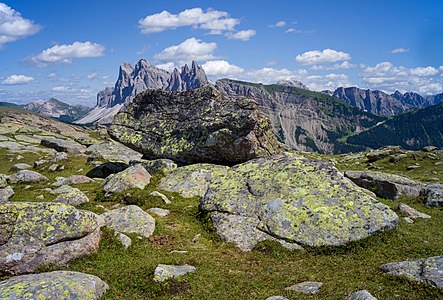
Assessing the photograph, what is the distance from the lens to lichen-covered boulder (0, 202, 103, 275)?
619 inches

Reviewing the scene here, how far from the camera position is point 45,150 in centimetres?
8088

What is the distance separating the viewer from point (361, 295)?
40.0 ft

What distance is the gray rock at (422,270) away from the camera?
12.9 meters

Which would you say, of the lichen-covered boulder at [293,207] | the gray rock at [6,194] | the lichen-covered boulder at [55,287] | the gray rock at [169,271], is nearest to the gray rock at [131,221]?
the lichen-covered boulder at [293,207]

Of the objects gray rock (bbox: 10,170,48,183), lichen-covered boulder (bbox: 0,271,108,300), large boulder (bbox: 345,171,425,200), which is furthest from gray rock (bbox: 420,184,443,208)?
gray rock (bbox: 10,170,48,183)

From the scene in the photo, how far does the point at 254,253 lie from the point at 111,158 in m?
46.4

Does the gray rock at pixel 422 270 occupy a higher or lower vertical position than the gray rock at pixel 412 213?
higher

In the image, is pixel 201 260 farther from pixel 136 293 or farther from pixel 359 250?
pixel 359 250

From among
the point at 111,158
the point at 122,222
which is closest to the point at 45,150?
the point at 111,158

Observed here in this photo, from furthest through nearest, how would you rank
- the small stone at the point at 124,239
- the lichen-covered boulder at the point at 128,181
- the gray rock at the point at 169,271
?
the lichen-covered boulder at the point at 128,181, the small stone at the point at 124,239, the gray rock at the point at 169,271

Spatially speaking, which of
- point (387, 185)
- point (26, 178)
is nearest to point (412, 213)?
point (387, 185)

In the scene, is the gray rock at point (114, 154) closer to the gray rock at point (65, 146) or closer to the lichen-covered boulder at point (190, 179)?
the gray rock at point (65, 146)

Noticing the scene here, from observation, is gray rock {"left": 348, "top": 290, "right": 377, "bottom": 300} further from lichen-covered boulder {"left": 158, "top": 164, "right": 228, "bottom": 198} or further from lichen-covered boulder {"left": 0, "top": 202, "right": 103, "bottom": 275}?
lichen-covered boulder {"left": 158, "top": 164, "right": 228, "bottom": 198}

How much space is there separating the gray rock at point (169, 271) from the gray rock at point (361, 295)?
7.36m
